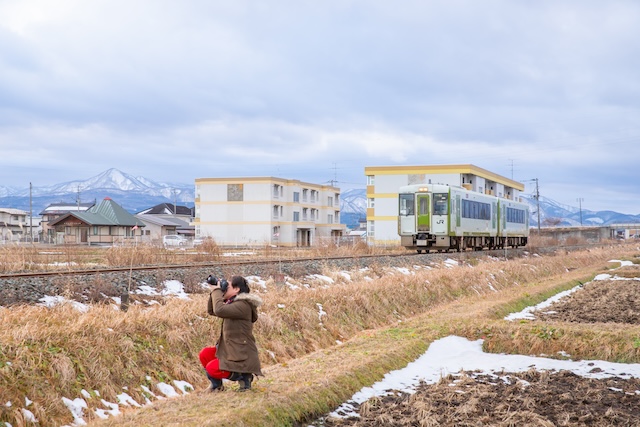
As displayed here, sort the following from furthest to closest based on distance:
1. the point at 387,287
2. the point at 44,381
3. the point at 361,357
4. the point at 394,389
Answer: the point at 387,287
the point at 361,357
the point at 394,389
the point at 44,381

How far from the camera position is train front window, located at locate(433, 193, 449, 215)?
92.5ft

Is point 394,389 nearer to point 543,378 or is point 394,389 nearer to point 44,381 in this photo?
point 543,378

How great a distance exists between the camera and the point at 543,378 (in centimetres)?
738

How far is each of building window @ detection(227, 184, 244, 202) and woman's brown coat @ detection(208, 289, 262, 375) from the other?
57.1 m

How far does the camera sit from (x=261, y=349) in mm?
9180

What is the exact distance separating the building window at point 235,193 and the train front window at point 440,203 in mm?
36264

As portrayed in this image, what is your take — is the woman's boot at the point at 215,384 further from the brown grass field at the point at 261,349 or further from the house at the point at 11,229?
the house at the point at 11,229

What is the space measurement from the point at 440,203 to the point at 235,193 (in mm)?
36979

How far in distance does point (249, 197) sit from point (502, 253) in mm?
34838

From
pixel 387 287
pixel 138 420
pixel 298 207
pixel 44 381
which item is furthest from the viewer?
pixel 298 207

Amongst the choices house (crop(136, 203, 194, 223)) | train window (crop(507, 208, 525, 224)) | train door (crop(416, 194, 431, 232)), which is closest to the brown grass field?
train door (crop(416, 194, 431, 232))

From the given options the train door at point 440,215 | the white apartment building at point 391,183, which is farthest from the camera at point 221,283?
the white apartment building at point 391,183

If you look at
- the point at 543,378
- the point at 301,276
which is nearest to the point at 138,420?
the point at 543,378

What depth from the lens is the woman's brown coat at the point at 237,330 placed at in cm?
591
